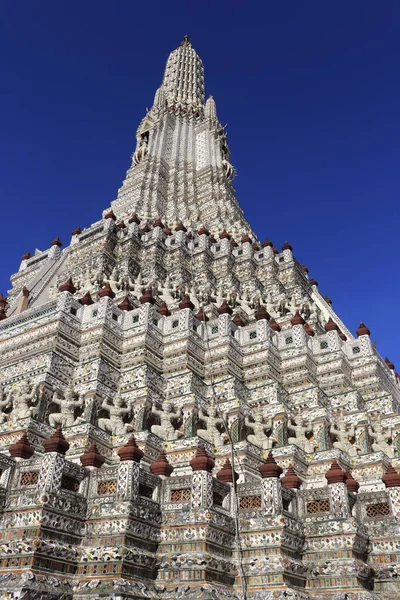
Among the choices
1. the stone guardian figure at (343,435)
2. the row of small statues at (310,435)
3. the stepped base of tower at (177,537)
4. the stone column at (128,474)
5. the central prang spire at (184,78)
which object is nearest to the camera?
the stepped base of tower at (177,537)

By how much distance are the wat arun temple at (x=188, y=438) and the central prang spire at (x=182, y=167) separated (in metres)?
7.98

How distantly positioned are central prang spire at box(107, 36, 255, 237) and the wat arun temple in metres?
7.98

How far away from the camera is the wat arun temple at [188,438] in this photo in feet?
A: 35.1

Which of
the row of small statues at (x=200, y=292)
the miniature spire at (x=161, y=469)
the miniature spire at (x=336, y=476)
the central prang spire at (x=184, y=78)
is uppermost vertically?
the central prang spire at (x=184, y=78)

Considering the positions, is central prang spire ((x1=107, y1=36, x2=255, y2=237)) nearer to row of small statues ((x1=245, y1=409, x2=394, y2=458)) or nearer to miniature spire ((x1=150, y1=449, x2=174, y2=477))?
row of small statues ((x1=245, y1=409, x2=394, y2=458))

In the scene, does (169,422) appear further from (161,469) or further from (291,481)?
(291,481)

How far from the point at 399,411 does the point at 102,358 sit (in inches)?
420

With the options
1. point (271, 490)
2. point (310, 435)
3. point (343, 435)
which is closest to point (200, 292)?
point (310, 435)

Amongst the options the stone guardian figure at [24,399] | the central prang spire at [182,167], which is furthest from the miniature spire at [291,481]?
the central prang spire at [182,167]

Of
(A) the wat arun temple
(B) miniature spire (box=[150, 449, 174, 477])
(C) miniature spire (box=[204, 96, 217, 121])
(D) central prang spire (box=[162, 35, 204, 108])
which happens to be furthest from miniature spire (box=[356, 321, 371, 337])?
(D) central prang spire (box=[162, 35, 204, 108])

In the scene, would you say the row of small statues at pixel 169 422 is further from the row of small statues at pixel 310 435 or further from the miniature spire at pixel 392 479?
the miniature spire at pixel 392 479

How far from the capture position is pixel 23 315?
2120 cm

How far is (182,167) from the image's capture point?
44938mm

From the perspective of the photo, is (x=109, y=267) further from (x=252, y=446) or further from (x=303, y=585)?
(x=303, y=585)
